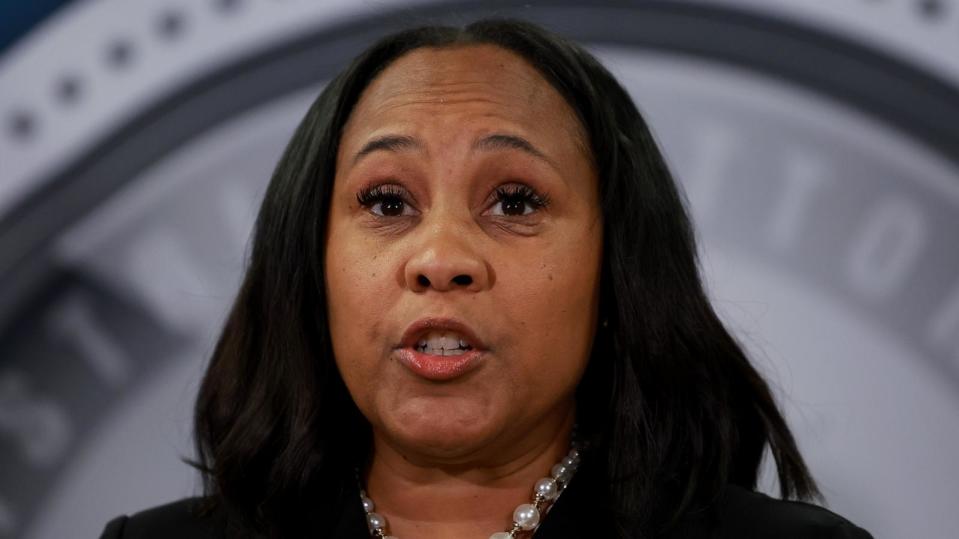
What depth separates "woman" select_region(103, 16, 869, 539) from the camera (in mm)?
1465

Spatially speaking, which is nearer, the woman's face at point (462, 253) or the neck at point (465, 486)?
the woman's face at point (462, 253)

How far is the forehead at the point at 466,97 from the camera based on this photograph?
1.55m

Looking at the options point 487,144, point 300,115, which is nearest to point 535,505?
point 487,144

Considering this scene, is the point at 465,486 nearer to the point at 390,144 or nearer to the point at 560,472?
Answer: the point at 560,472

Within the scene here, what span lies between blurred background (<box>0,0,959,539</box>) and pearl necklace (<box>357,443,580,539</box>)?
61 cm

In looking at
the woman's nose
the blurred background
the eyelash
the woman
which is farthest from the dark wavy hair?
the blurred background

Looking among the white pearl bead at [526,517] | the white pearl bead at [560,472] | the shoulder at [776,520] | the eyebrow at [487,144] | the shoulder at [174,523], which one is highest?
the eyebrow at [487,144]

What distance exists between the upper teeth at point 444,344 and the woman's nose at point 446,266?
2.0 inches

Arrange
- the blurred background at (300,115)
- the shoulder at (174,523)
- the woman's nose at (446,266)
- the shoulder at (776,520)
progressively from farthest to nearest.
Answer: the blurred background at (300,115), the shoulder at (174,523), the shoulder at (776,520), the woman's nose at (446,266)

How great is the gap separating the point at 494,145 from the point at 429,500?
1.42 feet

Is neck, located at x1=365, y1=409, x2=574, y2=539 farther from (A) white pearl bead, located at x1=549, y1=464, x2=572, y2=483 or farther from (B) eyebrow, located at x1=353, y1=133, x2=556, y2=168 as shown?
(B) eyebrow, located at x1=353, y1=133, x2=556, y2=168

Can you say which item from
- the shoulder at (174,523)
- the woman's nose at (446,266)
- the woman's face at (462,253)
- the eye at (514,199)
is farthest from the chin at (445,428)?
the shoulder at (174,523)

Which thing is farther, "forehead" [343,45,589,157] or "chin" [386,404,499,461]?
"forehead" [343,45,589,157]

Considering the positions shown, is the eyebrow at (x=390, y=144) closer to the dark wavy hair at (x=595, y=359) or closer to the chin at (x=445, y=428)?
the dark wavy hair at (x=595, y=359)
